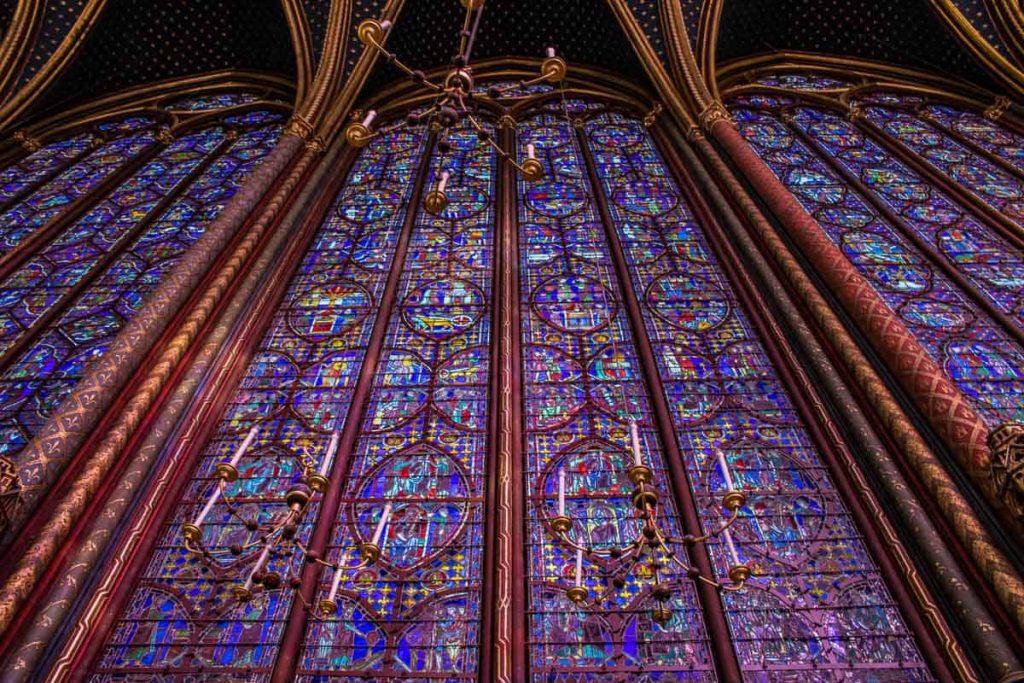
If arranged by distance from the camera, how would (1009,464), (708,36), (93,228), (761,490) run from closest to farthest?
(1009,464) → (761,490) → (93,228) → (708,36)

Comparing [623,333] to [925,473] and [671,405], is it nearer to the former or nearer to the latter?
[671,405]

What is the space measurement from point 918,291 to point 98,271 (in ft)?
24.9

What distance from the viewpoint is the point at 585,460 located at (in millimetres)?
5980

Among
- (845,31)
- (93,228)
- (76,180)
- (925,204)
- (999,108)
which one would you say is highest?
(845,31)

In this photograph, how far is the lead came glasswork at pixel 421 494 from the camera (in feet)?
15.4

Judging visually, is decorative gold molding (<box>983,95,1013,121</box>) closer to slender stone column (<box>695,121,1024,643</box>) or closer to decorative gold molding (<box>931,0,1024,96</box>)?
decorative gold molding (<box>931,0,1024,96</box>)

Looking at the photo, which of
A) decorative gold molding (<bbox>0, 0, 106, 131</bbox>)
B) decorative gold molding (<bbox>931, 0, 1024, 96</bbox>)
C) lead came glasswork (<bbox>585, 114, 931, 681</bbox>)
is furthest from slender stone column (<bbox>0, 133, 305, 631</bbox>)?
decorative gold molding (<bbox>931, 0, 1024, 96</bbox>)

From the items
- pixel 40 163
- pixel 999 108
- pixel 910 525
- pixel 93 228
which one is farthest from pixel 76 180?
pixel 999 108

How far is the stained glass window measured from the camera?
264 inches

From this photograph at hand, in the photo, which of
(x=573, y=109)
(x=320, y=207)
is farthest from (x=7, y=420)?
(x=573, y=109)

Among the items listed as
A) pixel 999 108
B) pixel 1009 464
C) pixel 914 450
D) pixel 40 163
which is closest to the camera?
pixel 1009 464

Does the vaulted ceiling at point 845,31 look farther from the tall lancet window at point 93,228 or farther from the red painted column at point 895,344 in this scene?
the tall lancet window at point 93,228

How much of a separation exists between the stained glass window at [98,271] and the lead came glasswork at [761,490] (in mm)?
4058

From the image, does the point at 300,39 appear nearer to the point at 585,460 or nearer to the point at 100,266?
the point at 100,266
